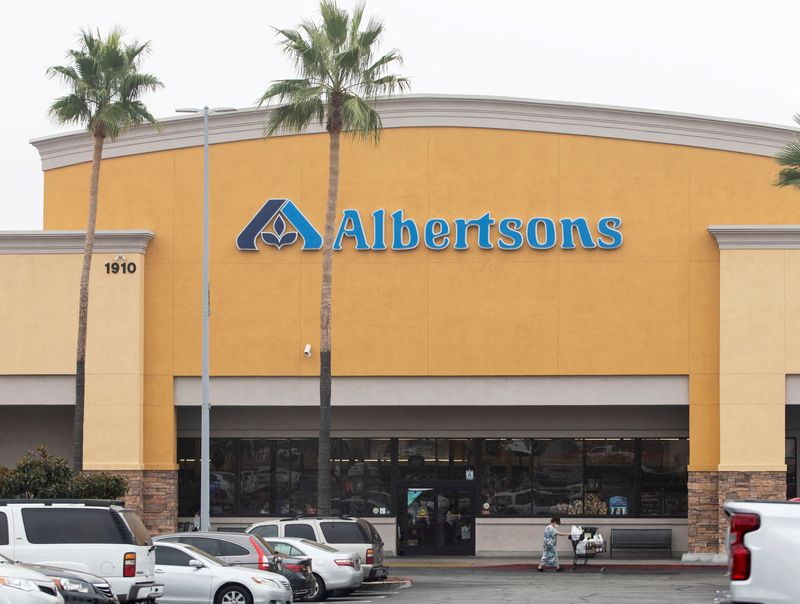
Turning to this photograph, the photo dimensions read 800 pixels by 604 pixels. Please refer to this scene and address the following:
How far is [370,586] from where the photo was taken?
29828mm

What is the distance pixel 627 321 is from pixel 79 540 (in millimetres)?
21961

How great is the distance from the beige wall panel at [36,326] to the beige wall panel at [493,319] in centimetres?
1021

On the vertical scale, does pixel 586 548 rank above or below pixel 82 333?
below

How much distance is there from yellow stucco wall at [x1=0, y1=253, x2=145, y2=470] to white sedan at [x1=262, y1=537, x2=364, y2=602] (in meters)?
11.3

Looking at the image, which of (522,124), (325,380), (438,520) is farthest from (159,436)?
(522,124)

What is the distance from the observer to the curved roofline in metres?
37.3

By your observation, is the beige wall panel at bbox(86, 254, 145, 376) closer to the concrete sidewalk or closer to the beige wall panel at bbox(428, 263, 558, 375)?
the beige wall panel at bbox(428, 263, 558, 375)

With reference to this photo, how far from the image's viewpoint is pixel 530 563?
121 ft

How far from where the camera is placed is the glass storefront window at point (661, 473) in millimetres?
39344

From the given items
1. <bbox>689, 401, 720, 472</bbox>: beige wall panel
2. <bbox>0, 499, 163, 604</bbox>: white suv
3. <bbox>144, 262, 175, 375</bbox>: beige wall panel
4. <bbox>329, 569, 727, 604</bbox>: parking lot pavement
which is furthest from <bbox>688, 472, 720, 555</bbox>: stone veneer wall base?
<bbox>0, 499, 163, 604</bbox>: white suv

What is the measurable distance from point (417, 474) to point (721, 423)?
30.6 feet

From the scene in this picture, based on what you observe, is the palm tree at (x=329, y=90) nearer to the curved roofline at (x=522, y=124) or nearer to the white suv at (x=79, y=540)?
the curved roofline at (x=522, y=124)

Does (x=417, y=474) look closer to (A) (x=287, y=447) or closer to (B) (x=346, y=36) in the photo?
(A) (x=287, y=447)

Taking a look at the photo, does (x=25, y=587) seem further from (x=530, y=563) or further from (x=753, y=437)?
(x=753, y=437)
